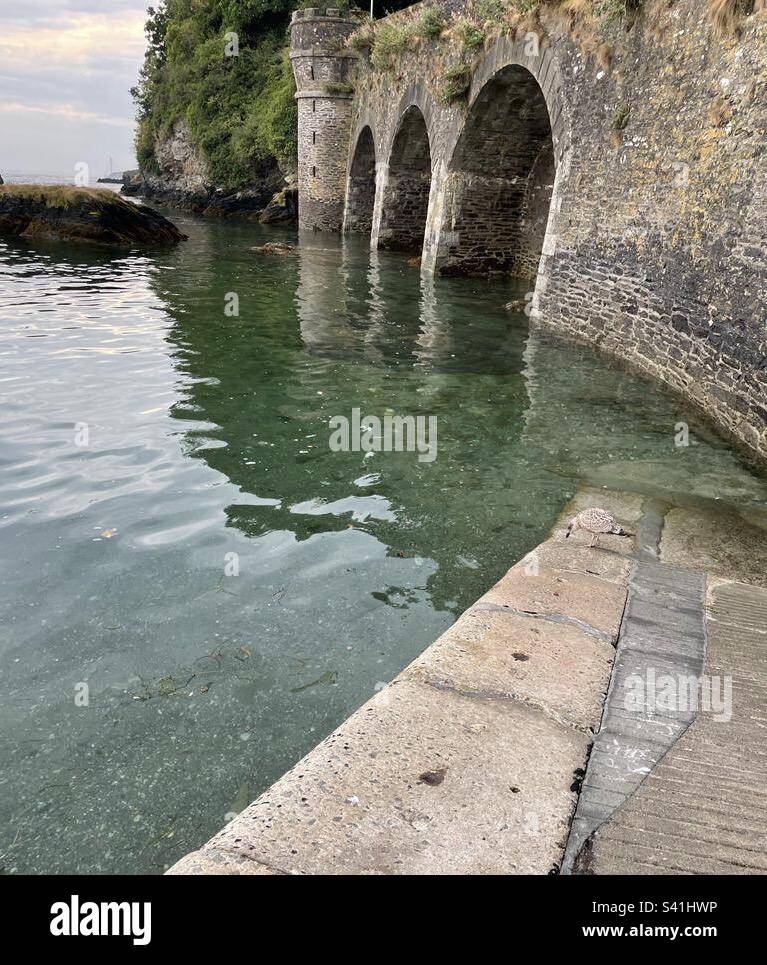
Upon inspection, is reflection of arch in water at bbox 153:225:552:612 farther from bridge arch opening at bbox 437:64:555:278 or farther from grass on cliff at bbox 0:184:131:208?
grass on cliff at bbox 0:184:131:208

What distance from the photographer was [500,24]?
11.8 meters

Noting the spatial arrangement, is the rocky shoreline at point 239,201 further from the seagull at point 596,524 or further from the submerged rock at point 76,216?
the seagull at point 596,524

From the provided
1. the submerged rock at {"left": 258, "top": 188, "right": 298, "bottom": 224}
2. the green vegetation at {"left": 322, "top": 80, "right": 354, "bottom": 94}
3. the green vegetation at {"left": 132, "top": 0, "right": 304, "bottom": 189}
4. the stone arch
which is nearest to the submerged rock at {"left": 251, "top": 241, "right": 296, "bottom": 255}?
the stone arch

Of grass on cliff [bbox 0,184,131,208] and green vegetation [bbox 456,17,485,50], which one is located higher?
green vegetation [bbox 456,17,485,50]

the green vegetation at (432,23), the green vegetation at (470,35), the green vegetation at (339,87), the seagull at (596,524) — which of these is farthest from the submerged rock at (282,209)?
the seagull at (596,524)

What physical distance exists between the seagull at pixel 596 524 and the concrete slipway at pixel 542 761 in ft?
2.56

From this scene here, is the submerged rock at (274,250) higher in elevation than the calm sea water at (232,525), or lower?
higher

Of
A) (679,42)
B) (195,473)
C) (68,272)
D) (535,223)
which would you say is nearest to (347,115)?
(535,223)

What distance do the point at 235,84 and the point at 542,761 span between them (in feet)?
121

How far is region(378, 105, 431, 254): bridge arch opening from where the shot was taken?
2011 cm

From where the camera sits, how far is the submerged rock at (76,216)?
19672 mm

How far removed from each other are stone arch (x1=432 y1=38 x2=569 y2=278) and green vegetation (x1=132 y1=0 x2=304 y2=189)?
17211 millimetres

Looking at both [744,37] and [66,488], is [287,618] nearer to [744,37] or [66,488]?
[66,488]

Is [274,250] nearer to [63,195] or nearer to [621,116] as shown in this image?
[63,195]
